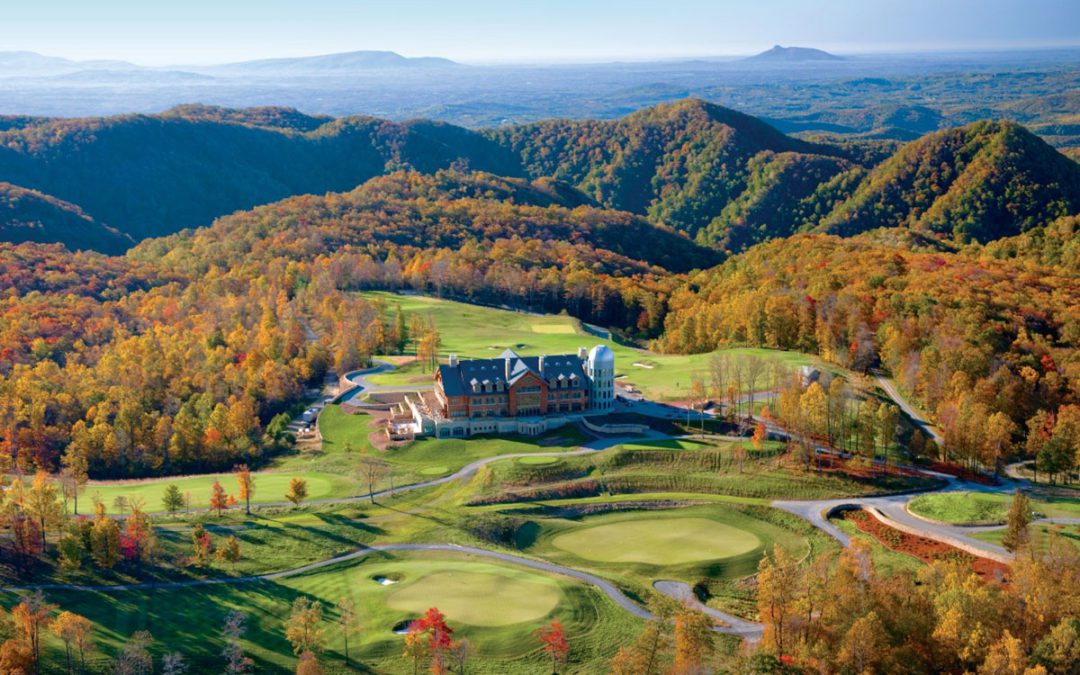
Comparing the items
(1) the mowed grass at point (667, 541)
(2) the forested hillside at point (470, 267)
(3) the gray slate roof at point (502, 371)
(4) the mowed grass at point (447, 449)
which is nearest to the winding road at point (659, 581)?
(4) the mowed grass at point (447, 449)

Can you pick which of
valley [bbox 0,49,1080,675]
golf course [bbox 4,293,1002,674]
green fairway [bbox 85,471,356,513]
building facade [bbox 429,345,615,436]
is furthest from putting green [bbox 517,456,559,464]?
green fairway [bbox 85,471,356,513]

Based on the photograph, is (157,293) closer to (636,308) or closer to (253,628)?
(636,308)

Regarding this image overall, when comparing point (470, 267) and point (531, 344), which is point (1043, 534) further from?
point (470, 267)

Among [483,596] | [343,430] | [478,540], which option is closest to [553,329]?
[343,430]

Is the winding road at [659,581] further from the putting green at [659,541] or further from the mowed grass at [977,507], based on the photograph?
the putting green at [659,541]

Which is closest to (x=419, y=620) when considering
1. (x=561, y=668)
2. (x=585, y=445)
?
(x=561, y=668)

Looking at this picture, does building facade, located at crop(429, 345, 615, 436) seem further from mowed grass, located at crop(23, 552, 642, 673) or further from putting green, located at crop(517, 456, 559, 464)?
mowed grass, located at crop(23, 552, 642, 673)
